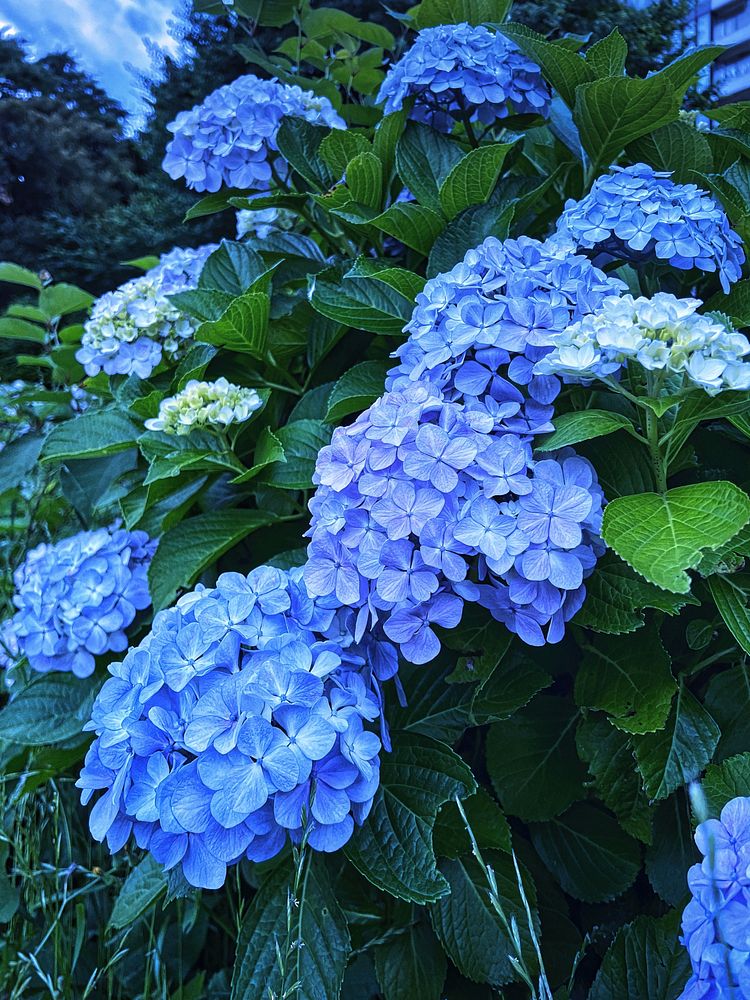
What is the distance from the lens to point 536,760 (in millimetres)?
1033

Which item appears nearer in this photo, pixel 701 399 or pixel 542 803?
pixel 701 399

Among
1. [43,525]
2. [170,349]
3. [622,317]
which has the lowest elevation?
[43,525]

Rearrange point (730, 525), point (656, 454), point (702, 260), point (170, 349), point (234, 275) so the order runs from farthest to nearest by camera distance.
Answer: point (170, 349) → point (234, 275) → point (702, 260) → point (656, 454) → point (730, 525)

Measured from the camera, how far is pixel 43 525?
205 centimetres

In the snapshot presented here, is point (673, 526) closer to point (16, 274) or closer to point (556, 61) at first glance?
point (556, 61)

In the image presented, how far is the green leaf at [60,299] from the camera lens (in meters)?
1.90

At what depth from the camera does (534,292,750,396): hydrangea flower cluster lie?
0.70 metres

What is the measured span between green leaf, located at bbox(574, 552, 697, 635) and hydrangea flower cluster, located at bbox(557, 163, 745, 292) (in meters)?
0.34

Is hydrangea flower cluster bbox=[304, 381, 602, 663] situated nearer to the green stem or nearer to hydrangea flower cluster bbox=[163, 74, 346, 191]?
the green stem

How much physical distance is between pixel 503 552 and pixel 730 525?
0.60ft

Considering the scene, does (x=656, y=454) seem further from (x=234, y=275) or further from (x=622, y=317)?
(x=234, y=275)

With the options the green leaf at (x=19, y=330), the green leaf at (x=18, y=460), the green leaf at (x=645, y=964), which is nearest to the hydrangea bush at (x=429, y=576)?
the green leaf at (x=645, y=964)

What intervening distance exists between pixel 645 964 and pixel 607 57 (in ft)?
3.62

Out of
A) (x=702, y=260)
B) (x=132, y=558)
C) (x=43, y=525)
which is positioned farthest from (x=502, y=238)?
(x=43, y=525)
